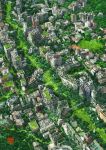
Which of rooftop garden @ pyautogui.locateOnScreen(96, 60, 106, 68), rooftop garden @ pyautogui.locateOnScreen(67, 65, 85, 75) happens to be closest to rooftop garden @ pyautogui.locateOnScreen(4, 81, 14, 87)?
rooftop garden @ pyautogui.locateOnScreen(67, 65, 85, 75)

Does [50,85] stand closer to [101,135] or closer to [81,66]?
[81,66]

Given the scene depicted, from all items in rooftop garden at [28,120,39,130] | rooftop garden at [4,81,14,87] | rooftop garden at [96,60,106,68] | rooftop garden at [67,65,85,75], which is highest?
rooftop garden at [96,60,106,68]

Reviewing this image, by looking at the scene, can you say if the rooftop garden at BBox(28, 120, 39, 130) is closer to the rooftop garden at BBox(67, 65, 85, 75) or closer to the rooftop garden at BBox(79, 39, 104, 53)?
the rooftop garden at BBox(67, 65, 85, 75)

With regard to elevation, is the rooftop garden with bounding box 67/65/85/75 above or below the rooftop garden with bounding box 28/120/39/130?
above

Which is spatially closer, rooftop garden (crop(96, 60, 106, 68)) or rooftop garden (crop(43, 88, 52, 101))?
rooftop garden (crop(43, 88, 52, 101))

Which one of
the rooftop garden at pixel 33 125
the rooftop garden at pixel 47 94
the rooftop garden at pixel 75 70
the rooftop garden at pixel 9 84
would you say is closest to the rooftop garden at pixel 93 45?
the rooftop garden at pixel 75 70

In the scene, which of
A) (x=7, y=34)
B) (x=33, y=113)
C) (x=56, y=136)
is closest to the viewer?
(x=56, y=136)

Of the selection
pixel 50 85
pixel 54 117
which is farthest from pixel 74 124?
pixel 50 85

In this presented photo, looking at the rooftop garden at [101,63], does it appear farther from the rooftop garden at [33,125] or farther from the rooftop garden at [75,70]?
the rooftop garden at [33,125]

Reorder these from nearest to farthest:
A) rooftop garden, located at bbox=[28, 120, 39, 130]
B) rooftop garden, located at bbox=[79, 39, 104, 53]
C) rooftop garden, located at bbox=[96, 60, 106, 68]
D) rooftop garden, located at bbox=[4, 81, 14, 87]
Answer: rooftop garden, located at bbox=[28, 120, 39, 130], rooftop garden, located at bbox=[4, 81, 14, 87], rooftop garden, located at bbox=[96, 60, 106, 68], rooftop garden, located at bbox=[79, 39, 104, 53]

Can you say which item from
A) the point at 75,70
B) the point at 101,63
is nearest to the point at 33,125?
the point at 75,70

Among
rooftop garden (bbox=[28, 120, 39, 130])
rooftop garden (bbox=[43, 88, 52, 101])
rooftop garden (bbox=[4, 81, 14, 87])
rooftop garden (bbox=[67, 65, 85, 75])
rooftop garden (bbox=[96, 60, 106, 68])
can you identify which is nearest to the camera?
rooftop garden (bbox=[28, 120, 39, 130])
